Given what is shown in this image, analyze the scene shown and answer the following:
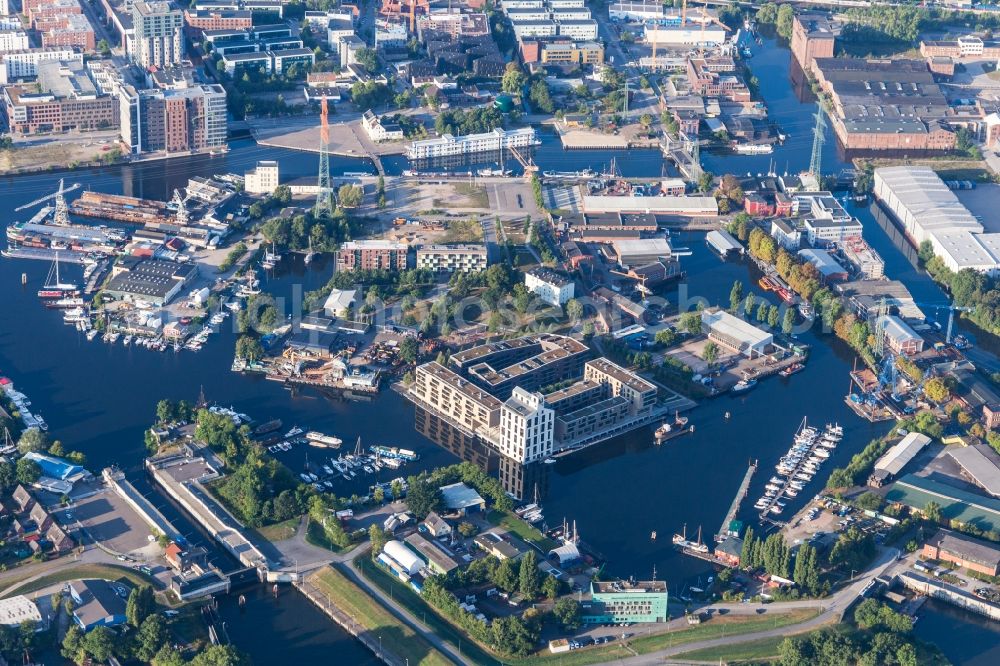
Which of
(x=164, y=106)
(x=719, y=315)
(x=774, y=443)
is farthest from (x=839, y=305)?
(x=164, y=106)

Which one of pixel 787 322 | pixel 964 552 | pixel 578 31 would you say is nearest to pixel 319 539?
pixel 964 552

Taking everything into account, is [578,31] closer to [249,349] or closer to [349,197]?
[349,197]

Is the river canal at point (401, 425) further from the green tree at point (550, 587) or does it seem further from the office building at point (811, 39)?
the office building at point (811, 39)

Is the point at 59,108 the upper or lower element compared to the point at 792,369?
upper

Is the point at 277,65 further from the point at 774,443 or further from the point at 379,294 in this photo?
the point at 774,443

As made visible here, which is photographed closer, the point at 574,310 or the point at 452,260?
the point at 574,310

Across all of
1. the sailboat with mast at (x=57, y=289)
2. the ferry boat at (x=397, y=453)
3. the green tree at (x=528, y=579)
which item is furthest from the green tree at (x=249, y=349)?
the green tree at (x=528, y=579)

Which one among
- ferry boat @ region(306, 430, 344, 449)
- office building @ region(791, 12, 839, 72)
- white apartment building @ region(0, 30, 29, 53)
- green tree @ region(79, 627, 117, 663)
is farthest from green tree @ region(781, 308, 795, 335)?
white apartment building @ region(0, 30, 29, 53)
